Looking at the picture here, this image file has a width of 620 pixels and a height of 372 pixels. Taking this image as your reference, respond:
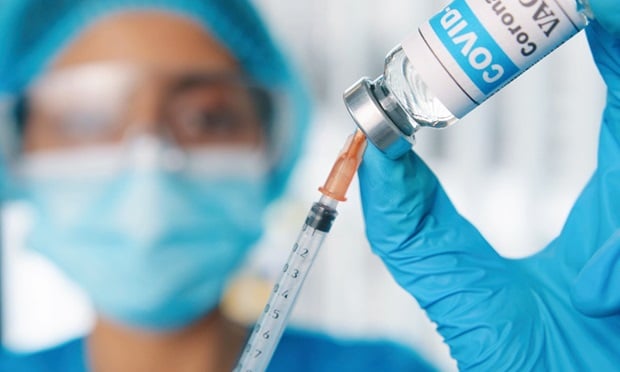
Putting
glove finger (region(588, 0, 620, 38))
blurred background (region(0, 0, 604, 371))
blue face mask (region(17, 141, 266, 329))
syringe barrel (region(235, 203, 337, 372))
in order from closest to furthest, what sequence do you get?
1. glove finger (region(588, 0, 620, 38))
2. syringe barrel (region(235, 203, 337, 372))
3. blue face mask (region(17, 141, 266, 329))
4. blurred background (region(0, 0, 604, 371))

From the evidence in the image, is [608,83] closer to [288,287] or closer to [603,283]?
[603,283]

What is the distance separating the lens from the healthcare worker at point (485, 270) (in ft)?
2.05

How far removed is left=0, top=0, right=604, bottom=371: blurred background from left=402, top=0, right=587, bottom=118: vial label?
0.85 meters

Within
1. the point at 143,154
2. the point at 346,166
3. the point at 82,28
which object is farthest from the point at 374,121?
the point at 82,28

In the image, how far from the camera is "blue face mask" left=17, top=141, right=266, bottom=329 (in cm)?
121

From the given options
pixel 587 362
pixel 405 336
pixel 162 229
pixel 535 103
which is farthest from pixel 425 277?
pixel 405 336

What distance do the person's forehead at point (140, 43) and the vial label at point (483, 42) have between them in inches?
29.2

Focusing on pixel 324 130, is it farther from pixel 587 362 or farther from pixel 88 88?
pixel 587 362

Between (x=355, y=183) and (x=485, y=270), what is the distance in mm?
780

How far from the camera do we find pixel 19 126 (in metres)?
1.30

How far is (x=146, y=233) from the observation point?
3.95ft

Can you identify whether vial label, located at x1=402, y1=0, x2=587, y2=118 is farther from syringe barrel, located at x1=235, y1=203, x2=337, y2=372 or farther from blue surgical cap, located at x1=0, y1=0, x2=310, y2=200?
blue surgical cap, located at x1=0, y1=0, x2=310, y2=200

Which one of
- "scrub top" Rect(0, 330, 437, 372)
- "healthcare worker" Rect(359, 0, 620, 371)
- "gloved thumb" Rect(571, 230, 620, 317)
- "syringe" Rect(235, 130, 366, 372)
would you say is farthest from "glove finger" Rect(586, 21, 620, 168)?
"scrub top" Rect(0, 330, 437, 372)

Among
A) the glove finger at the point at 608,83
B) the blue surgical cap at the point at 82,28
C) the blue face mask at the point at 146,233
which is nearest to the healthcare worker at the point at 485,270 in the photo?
the glove finger at the point at 608,83
